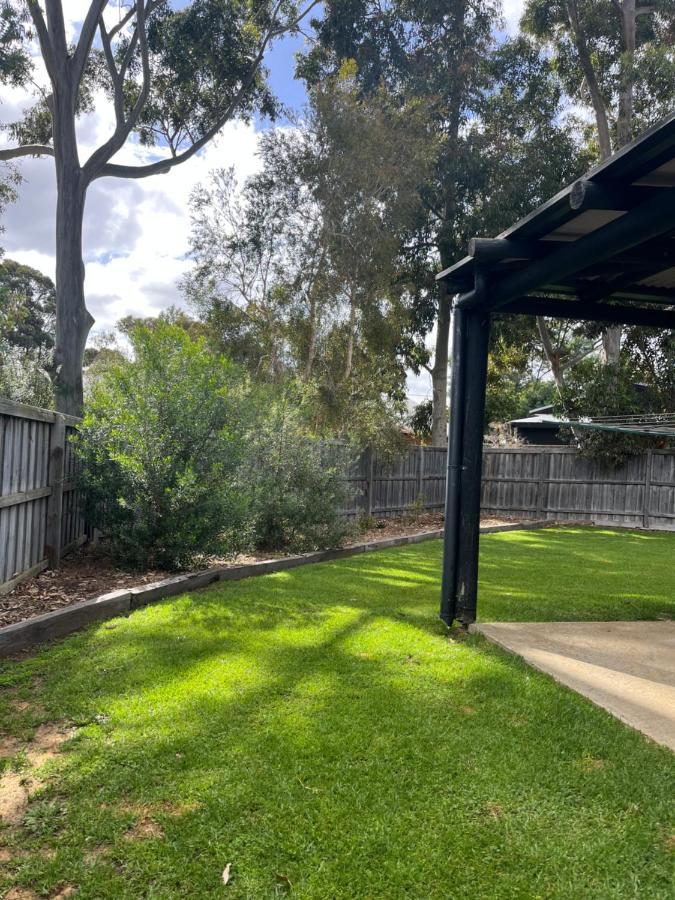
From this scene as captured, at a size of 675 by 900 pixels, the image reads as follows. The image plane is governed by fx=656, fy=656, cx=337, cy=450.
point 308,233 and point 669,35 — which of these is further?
point 669,35

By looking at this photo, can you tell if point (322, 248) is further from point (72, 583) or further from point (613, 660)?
point (613, 660)

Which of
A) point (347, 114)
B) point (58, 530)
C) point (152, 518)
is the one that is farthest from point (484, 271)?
point (347, 114)

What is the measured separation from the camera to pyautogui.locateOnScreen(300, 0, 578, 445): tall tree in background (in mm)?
17609

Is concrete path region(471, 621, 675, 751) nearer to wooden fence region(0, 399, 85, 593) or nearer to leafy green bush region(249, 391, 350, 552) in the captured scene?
wooden fence region(0, 399, 85, 593)

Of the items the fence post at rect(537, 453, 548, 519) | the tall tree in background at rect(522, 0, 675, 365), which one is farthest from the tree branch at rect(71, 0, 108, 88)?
the fence post at rect(537, 453, 548, 519)

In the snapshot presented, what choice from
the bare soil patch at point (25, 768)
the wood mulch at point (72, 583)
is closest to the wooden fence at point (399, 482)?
the wood mulch at point (72, 583)

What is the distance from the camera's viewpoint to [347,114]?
536 inches

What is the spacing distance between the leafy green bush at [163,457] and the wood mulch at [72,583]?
25 cm

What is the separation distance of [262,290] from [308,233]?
67.4 inches

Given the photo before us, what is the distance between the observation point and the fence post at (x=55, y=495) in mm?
5902

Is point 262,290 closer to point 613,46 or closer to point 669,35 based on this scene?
point 613,46

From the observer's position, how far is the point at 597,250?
3564 millimetres

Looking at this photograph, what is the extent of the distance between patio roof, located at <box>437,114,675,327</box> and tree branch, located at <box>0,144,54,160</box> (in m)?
13.2

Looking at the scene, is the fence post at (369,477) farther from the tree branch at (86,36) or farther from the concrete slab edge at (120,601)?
the tree branch at (86,36)
